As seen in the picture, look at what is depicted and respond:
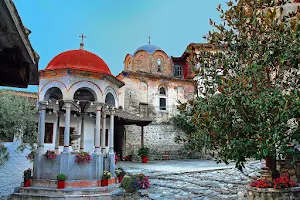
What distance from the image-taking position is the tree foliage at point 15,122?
30.6 feet

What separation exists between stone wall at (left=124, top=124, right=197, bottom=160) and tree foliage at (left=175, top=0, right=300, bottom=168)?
48.8ft

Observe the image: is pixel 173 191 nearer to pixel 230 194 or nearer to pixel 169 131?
pixel 230 194

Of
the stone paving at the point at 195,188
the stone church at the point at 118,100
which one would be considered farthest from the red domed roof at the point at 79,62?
the stone paving at the point at 195,188

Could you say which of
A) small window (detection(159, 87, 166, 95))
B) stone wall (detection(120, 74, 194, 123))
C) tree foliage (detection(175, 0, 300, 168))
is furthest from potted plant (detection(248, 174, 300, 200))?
small window (detection(159, 87, 166, 95))

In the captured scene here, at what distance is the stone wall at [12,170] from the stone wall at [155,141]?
9855 mm

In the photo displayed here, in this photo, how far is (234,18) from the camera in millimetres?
6242

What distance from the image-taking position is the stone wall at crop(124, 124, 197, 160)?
20.5 m

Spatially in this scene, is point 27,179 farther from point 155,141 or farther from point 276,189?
point 155,141

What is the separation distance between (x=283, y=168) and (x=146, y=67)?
17652mm

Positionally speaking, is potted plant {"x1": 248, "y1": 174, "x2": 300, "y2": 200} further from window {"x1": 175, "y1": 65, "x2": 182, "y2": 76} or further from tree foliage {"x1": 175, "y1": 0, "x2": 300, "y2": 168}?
window {"x1": 175, "y1": 65, "x2": 182, "y2": 76}

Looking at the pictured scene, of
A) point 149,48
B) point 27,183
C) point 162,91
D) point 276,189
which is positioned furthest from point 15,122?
point 149,48

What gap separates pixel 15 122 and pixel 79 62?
3.09 metres

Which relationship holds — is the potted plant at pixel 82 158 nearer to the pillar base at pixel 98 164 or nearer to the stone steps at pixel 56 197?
the pillar base at pixel 98 164

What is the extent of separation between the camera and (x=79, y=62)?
32.7ft
